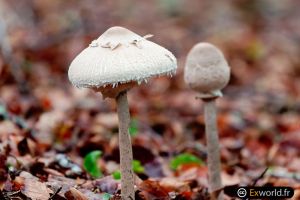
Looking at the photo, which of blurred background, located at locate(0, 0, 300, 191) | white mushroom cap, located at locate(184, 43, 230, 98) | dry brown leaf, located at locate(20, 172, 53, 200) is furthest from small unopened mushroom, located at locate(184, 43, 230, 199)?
dry brown leaf, located at locate(20, 172, 53, 200)

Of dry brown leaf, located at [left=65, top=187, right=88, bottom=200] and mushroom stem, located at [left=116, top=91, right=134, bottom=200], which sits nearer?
mushroom stem, located at [left=116, top=91, right=134, bottom=200]

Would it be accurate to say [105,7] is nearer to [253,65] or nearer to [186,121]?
[253,65]

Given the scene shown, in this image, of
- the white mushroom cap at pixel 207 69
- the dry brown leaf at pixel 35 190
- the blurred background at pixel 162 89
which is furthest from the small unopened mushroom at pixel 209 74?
the dry brown leaf at pixel 35 190

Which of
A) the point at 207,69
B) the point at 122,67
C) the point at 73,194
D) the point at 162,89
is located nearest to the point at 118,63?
the point at 122,67

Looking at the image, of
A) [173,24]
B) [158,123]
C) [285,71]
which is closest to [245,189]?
[158,123]

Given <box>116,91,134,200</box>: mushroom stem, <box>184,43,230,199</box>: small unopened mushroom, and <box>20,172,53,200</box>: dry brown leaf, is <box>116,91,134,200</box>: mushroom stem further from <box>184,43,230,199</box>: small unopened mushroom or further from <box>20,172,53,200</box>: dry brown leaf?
<box>184,43,230,199</box>: small unopened mushroom

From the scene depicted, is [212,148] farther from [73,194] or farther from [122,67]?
[122,67]

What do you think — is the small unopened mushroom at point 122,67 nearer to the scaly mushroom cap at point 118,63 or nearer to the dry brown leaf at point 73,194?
the scaly mushroom cap at point 118,63

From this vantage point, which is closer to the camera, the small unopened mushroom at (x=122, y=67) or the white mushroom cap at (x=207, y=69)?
the small unopened mushroom at (x=122, y=67)
